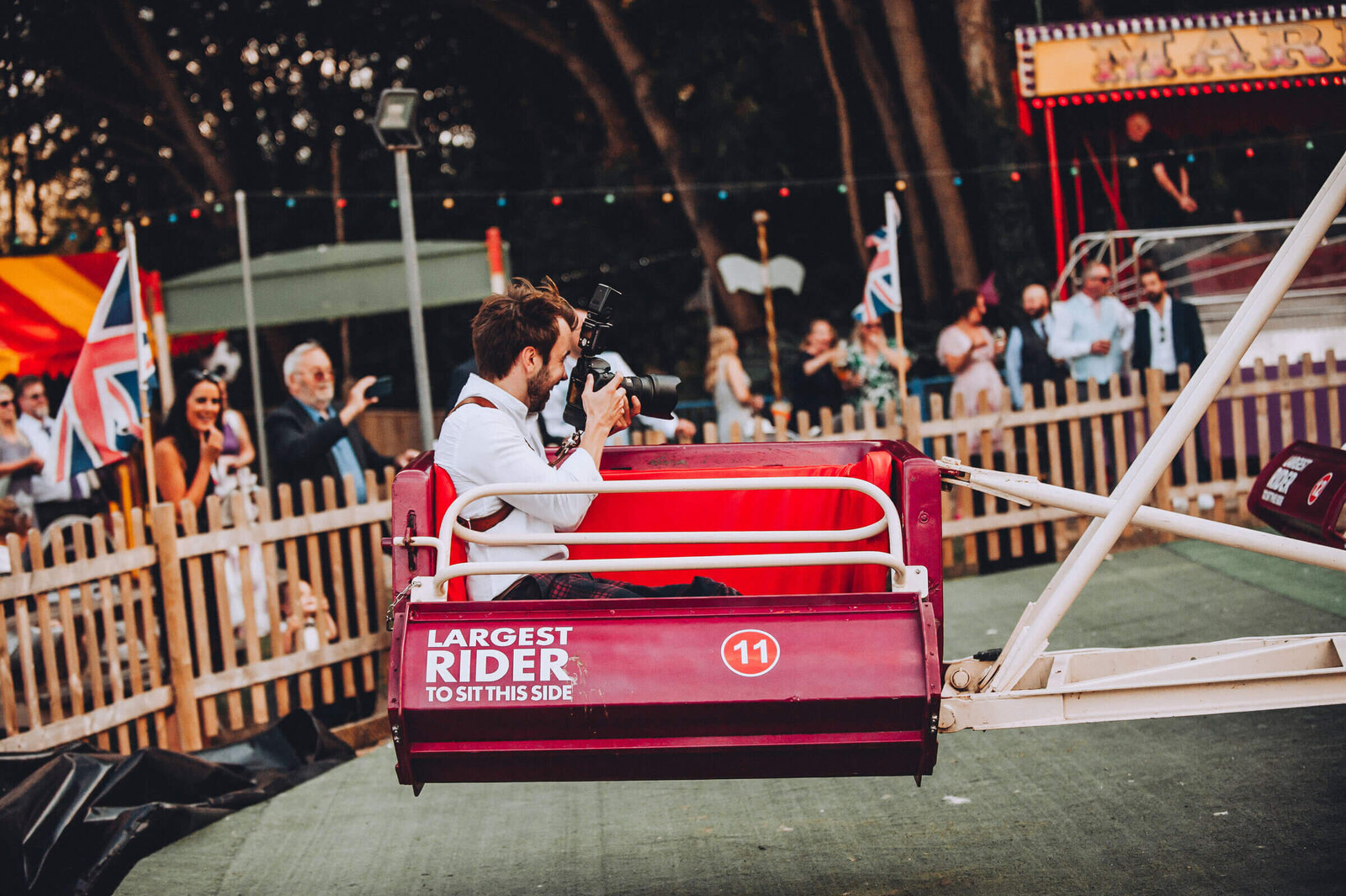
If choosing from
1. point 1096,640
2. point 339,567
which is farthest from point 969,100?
point 339,567

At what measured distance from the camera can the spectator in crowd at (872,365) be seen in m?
10.1

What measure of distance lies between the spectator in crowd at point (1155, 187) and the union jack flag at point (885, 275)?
5.14m

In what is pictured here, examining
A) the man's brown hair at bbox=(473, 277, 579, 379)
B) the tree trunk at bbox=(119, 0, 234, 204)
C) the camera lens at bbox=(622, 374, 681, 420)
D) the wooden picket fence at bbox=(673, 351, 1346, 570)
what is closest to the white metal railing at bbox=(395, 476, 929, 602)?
the camera lens at bbox=(622, 374, 681, 420)

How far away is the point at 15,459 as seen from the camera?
28.6 ft

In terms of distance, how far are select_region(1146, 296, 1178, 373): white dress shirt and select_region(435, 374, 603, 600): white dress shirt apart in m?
6.62

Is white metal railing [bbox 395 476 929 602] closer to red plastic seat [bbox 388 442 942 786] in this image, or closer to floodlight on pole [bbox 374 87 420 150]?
red plastic seat [bbox 388 442 942 786]

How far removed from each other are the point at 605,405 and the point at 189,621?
3.33 metres

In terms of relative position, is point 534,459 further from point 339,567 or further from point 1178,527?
point 339,567

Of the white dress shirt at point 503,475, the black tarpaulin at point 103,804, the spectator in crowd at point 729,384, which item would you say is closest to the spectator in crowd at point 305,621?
the black tarpaulin at point 103,804

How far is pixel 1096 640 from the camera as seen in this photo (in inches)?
240

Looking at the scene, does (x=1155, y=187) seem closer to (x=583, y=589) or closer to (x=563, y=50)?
(x=563, y=50)

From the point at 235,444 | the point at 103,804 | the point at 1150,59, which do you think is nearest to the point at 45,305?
the point at 235,444

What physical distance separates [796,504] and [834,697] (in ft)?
4.51

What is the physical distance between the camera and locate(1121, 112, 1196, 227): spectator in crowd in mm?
13219
